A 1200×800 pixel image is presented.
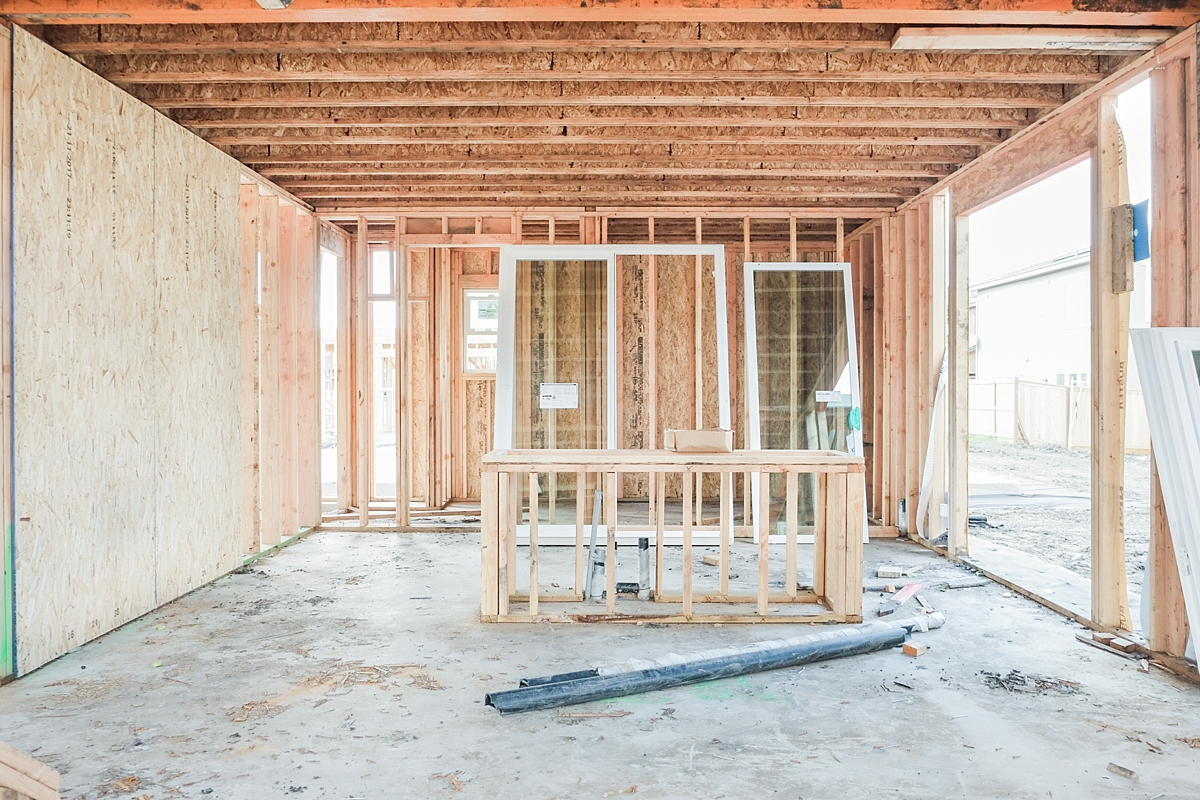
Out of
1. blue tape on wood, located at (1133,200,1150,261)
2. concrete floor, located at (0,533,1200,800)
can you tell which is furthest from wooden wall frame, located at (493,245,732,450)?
blue tape on wood, located at (1133,200,1150,261)

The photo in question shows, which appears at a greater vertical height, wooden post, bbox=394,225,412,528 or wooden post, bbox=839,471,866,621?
wooden post, bbox=394,225,412,528

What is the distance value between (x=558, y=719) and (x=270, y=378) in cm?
462

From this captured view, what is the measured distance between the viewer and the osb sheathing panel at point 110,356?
3525 millimetres

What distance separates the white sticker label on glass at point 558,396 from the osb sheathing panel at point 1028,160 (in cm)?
370

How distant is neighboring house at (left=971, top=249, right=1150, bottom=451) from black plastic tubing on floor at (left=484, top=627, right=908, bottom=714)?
1159 centimetres

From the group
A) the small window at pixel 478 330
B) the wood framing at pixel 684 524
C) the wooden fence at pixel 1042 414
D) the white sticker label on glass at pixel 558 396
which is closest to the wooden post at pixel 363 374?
the small window at pixel 478 330

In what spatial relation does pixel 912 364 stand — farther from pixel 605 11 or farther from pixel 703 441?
pixel 605 11

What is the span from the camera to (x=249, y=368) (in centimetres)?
591

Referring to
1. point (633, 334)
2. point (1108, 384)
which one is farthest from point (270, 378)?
point (1108, 384)

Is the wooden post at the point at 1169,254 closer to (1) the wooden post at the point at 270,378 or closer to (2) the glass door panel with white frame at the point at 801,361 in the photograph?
(2) the glass door panel with white frame at the point at 801,361

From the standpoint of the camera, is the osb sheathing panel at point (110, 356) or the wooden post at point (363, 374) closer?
the osb sheathing panel at point (110, 356)

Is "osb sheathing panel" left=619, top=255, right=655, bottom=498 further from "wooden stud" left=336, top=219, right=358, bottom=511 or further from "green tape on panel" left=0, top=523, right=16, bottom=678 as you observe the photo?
"green tape on panel" left=0, top=523, right=16, bottom=678

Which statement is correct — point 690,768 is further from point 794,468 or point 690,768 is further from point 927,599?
point 927,599

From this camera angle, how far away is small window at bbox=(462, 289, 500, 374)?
8.54m
